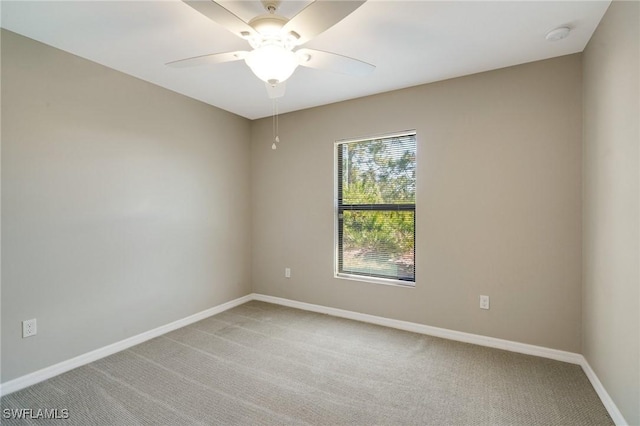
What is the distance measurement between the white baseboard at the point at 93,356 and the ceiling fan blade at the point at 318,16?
2.85 metres

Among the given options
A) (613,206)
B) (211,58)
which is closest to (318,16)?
(211,58)

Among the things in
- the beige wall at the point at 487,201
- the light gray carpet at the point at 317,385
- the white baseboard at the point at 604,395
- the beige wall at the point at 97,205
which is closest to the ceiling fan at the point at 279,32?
the beige wall at the point at 97,205

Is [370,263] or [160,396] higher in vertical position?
[370,263]

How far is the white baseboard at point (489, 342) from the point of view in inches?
75.0

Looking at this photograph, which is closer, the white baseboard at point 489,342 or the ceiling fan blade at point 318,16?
the ceiling fan blade at point 318,16

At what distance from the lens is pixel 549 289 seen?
2.50m

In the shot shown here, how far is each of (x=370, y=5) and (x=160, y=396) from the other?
280 centimetres

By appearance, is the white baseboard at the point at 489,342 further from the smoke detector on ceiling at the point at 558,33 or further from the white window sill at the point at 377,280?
the smoke detector on ceiling at the point at 558,33

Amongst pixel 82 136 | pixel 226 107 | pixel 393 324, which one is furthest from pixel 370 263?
pixel 82 136

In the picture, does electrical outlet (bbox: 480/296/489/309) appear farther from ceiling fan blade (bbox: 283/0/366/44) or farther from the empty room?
ceiling fan blade (bbox: 283/0/366/44)

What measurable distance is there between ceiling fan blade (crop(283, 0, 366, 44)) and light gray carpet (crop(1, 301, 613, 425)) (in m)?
2.14

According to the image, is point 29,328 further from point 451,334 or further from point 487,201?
point 487,201

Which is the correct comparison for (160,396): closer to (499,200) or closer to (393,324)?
(393,324)

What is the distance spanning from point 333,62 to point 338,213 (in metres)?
2.02
